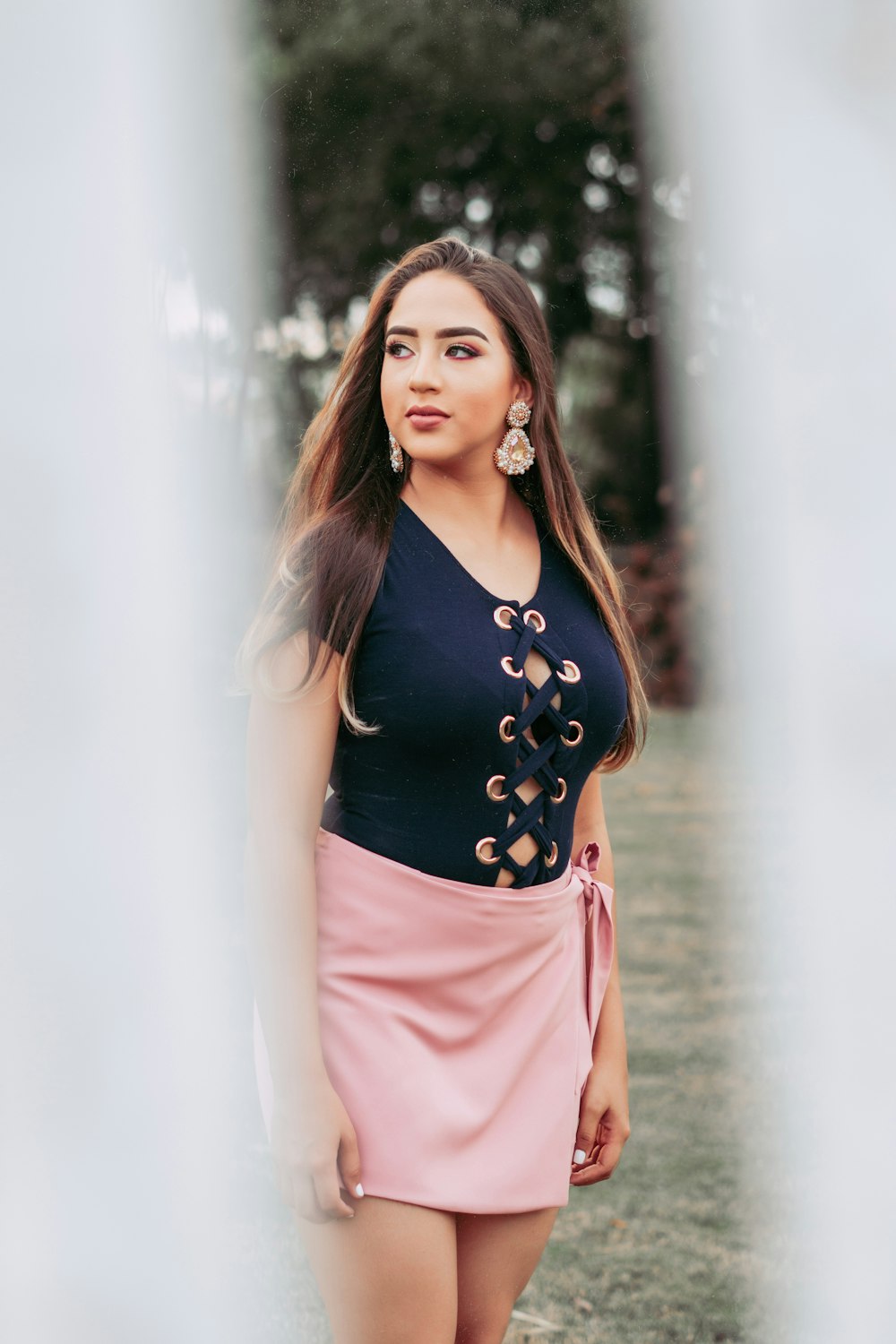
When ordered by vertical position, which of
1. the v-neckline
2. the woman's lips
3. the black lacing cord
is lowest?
the black lacing cord

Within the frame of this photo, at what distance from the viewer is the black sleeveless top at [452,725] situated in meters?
1.51

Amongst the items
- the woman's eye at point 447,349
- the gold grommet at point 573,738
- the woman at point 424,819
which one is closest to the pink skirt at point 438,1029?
the woman at point 424,819

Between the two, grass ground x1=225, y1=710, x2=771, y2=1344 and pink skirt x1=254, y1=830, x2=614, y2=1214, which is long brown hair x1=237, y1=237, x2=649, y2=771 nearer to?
pink skirt x1=254, y1=830, x2=614, y2=1214

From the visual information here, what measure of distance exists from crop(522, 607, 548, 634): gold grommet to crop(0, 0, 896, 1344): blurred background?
309 millimetres

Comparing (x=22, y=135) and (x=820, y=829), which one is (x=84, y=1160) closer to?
(x=820, y=829)

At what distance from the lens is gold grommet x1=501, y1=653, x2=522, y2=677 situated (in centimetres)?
154


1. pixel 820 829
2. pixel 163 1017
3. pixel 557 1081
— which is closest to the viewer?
pixel 557 1081

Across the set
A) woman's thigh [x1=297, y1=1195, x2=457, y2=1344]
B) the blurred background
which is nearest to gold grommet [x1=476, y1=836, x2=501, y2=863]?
woman's thigh [x1=297, y1=1195, x2=457, y2=1344]

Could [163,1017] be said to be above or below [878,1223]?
above

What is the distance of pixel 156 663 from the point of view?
1833 millimetres

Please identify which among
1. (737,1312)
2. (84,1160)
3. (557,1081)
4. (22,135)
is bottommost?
(737,1312)

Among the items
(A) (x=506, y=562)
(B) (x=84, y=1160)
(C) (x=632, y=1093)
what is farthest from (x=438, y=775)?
(C) (x=632, y=1093)

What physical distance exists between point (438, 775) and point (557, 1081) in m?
0.39

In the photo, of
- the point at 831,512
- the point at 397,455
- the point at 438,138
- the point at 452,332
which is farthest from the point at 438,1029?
the point at 438,138
